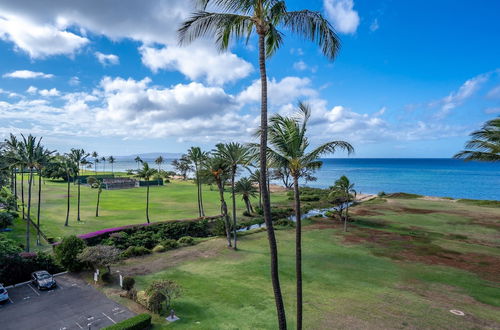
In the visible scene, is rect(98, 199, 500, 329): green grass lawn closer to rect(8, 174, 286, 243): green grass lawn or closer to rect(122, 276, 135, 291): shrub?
rect(122, 276, 135, 291): shrub

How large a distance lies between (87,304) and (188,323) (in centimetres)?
841

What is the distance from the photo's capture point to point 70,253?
25891 mm

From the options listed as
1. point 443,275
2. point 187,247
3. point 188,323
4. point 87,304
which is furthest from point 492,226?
point 87,304

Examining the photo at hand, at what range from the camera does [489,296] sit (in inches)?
838

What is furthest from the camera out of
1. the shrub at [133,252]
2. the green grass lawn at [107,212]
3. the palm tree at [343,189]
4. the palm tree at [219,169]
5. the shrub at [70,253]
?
the palm tree at [343,189]

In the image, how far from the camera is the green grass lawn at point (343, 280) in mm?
17938

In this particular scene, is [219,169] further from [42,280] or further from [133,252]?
[42,280]

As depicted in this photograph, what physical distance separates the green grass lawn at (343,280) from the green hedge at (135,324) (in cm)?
86

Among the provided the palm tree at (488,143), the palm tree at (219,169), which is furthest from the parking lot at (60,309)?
the palm tree at (488,143)

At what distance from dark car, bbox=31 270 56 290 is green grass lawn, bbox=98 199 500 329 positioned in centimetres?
561

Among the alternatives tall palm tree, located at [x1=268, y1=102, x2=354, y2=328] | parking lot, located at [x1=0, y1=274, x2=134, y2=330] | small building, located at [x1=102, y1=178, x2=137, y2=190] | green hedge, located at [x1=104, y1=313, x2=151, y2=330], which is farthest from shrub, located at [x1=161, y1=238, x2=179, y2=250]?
small building, located at [x1=102, y1=178, x2=137, y2=190]

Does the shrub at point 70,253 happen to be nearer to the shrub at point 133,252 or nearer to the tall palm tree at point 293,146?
the shrub at point 133,252

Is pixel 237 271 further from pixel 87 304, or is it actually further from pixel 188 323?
pixel 87 304

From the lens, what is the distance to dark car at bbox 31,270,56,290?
2283 centimetres
